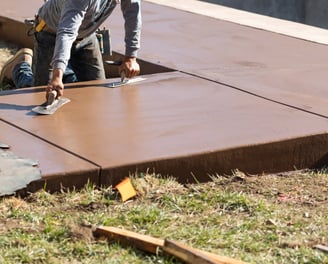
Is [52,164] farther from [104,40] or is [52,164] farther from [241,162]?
[104,40]

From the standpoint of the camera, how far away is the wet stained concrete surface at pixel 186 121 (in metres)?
5.13

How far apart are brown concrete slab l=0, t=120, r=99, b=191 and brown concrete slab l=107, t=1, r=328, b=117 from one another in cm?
176

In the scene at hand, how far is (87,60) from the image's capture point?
690cm

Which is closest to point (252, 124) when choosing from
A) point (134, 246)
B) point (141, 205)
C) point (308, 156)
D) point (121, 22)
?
point (308, 156)

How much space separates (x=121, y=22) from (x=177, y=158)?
403cm

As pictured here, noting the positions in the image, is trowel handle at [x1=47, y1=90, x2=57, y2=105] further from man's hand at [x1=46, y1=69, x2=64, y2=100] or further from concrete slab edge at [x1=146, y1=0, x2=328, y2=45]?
concrete slab edge at [x1=146, y1=0, x2=328, y2=45]

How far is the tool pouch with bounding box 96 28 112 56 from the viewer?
702 centimetres

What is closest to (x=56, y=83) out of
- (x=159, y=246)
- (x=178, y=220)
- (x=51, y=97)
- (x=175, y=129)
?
(x=51, y=97)

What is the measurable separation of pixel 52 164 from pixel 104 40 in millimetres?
2313

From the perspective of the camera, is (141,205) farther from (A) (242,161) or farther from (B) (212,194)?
(A) (242,161)

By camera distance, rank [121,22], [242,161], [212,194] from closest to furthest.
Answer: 1. [212,194]
2. [242,161]
3. [121,22]

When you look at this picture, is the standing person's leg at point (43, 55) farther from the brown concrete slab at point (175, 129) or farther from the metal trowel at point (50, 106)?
the metal trowel at point (50, 106)

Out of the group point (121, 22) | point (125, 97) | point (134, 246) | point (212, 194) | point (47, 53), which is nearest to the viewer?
point (134, 246)

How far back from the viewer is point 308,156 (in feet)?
18.5
